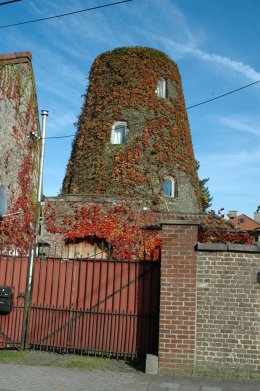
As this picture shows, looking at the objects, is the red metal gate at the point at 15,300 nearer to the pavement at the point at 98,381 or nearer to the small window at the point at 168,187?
the pavement at the point at 98,381

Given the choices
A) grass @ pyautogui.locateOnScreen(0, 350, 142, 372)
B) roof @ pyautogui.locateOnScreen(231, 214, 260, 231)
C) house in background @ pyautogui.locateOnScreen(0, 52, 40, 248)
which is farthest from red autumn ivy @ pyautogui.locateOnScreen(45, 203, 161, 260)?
roof @ pyautogui.locateOnScreen(231, 214, 260, 231)

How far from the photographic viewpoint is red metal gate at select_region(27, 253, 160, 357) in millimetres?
8016

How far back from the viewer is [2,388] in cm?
600

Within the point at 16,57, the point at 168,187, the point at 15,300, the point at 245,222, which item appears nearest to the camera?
the point at 15,300

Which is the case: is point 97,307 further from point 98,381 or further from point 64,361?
point 98,381

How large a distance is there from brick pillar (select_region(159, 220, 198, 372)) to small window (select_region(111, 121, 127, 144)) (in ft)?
→ 42.8

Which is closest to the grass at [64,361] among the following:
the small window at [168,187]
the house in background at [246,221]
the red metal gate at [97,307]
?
the red metal gate at [97,307]

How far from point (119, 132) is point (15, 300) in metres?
13.0

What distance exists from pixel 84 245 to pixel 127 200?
2472 mm

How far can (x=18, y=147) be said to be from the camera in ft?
49.1

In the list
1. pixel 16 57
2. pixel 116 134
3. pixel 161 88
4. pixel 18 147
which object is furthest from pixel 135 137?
pixel 16 57

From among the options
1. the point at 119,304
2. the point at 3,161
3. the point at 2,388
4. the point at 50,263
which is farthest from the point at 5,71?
the point at 2,388

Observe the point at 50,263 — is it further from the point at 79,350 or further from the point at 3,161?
the point at 3,161

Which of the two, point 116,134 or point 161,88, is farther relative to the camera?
point 161,88
